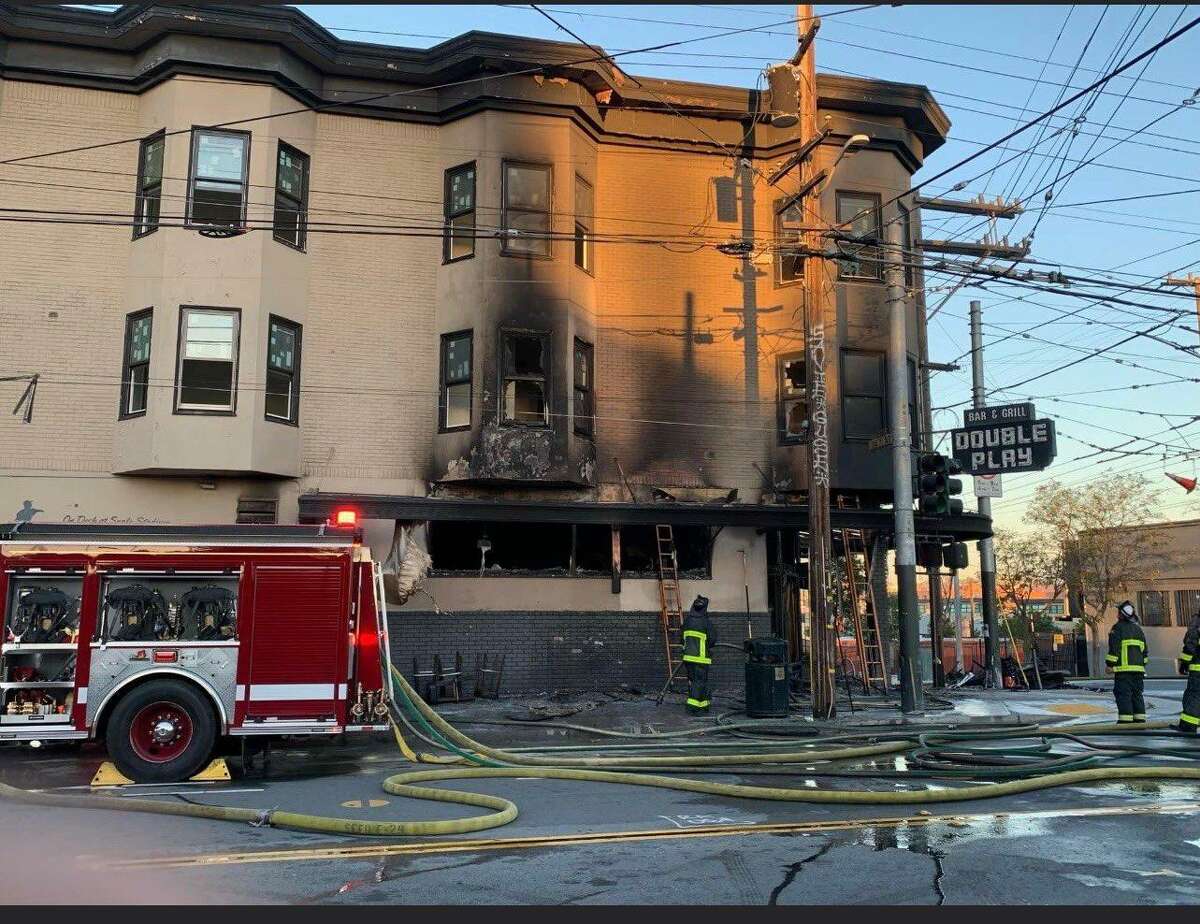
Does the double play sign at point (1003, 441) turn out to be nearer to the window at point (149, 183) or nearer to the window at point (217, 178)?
the window at point (217, 178)

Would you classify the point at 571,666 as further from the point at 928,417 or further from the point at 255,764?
the point at 928,417

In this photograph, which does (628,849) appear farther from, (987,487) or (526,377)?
(987,487)

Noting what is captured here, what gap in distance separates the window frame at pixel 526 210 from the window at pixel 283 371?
3898 mm

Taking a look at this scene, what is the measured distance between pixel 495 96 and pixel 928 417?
35.6ft

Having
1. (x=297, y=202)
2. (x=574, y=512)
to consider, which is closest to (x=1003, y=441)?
(x=574, y=512)

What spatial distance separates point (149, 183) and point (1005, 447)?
Answer: 15161 mm

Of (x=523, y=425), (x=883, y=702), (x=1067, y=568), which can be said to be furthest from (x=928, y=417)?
(x=1067, y=568)

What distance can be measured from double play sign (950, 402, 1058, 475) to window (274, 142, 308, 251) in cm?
1183

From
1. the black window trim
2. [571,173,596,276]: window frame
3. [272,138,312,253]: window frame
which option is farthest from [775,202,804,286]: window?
the black window trim

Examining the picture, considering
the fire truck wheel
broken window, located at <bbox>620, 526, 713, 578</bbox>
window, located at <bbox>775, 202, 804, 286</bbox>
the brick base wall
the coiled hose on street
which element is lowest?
the coiled hose on street

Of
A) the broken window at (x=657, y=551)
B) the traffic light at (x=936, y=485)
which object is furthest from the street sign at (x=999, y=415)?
the broken window at (x=657, y=551)

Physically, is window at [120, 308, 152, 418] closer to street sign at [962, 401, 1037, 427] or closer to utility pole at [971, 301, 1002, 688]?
street sign at [962, 401, 1037, 427]

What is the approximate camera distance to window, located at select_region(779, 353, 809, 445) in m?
18.5

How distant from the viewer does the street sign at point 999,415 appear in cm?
1664
